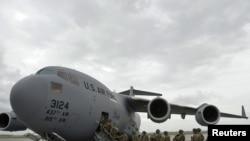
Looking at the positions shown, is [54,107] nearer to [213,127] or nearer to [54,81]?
[54,81]

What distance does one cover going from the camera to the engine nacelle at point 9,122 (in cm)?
1406

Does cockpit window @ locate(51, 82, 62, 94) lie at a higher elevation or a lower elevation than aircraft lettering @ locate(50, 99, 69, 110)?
higher

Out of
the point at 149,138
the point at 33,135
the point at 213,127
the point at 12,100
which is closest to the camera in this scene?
the point at 213,127

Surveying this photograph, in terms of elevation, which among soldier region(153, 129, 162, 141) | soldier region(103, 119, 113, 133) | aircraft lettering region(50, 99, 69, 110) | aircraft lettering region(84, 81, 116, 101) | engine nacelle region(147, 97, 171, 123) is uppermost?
aircraft lettering region(84, 81, 116, 101)

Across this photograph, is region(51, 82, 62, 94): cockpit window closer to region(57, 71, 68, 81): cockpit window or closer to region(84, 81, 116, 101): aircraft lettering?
region(57, 71, 68, 81): cockpit window

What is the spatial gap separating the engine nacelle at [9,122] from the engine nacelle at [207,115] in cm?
867

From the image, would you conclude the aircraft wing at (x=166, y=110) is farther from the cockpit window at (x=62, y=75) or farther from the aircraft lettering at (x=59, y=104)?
the aircraft lettering at (x=59, y=104)

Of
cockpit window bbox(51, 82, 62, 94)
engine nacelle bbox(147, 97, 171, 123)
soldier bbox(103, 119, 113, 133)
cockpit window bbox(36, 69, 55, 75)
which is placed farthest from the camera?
engine nacelle bbox(147, 97, 171, 123)

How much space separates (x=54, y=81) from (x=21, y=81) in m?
1.03

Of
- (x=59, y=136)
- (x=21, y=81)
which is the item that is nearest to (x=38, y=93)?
(x=21, y=81)

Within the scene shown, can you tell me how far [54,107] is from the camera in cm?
877

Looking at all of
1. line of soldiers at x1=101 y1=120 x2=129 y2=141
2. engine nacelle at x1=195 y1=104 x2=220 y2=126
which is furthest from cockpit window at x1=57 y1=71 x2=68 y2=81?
engine nacelle at x1=195 y1=104 x2=220 y2=126

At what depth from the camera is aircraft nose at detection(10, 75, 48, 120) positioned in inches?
321

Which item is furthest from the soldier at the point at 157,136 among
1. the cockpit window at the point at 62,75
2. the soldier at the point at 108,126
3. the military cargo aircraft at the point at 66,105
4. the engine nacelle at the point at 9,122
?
the engine nacelle at the point at 9,122
